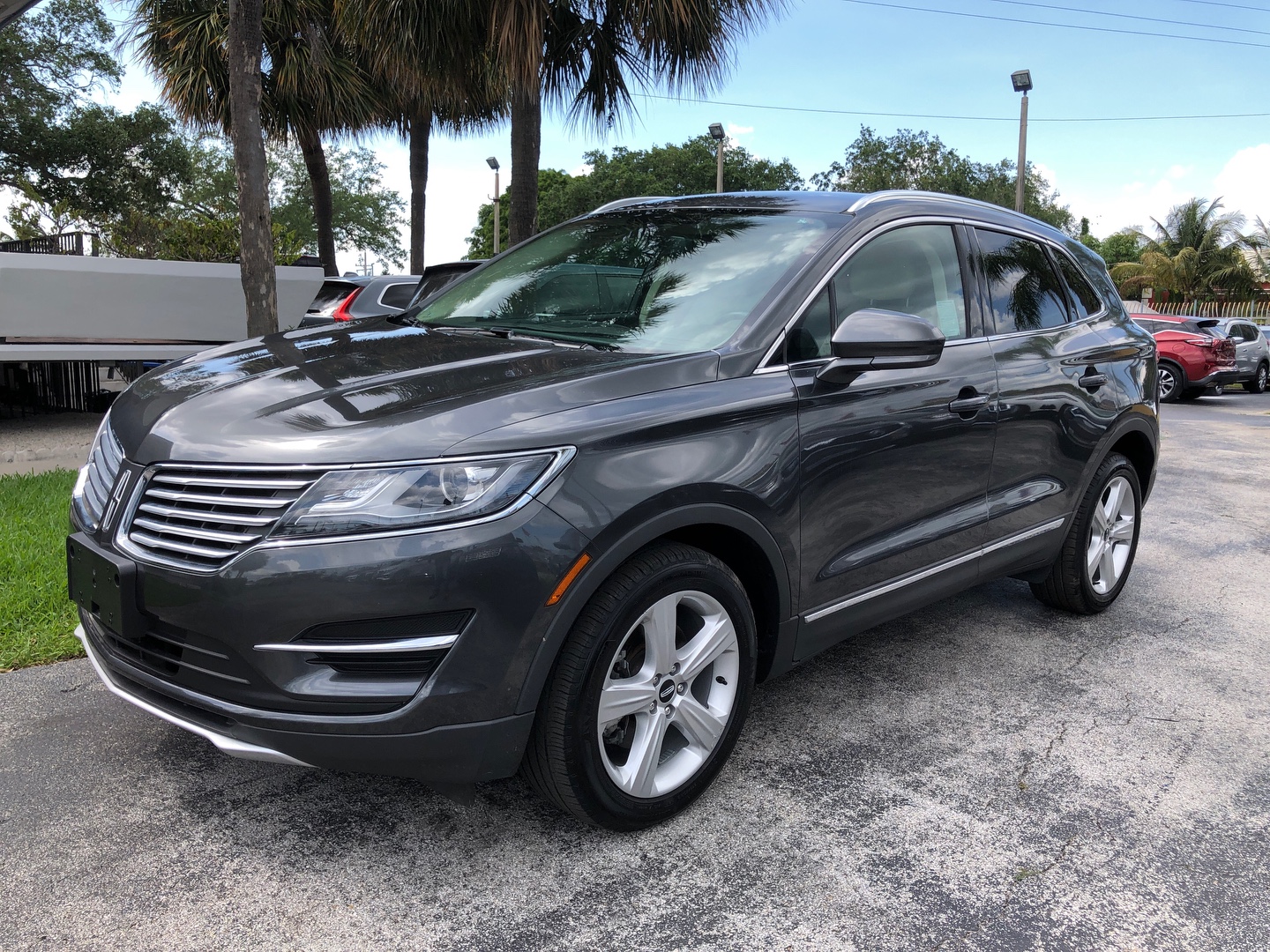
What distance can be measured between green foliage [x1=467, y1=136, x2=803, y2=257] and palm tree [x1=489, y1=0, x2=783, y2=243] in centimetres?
4585

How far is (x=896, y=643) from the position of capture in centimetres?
434

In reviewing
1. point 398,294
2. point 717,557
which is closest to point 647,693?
point 717,557

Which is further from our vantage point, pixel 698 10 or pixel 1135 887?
pixel 698 10

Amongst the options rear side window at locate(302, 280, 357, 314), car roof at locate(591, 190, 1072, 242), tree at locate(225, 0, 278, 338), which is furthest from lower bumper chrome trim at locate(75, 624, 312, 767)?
rear side window at locate(302, 280, 357, 314)

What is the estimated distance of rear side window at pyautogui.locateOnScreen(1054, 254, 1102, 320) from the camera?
4512 mm

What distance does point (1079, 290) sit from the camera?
15.0ft

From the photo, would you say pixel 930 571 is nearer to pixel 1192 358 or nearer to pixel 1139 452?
pixel 1139 452

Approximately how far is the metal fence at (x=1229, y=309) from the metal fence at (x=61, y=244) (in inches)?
1436

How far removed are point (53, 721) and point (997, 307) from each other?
373cm

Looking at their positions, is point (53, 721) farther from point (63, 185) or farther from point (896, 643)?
point (63, 185)

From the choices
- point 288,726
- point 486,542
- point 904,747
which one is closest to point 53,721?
point 288,726

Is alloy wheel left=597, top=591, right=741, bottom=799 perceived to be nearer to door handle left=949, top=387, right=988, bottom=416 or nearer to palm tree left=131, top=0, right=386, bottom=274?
door handle left=949, top=387, right=988, bottom=416

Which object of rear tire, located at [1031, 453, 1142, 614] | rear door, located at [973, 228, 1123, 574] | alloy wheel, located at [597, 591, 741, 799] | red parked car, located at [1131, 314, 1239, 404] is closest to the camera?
alloy wheel, located at [597, 591, 741, 799]

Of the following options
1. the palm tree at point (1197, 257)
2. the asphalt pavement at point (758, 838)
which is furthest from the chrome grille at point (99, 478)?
the palm tree at point (1197, 257)
